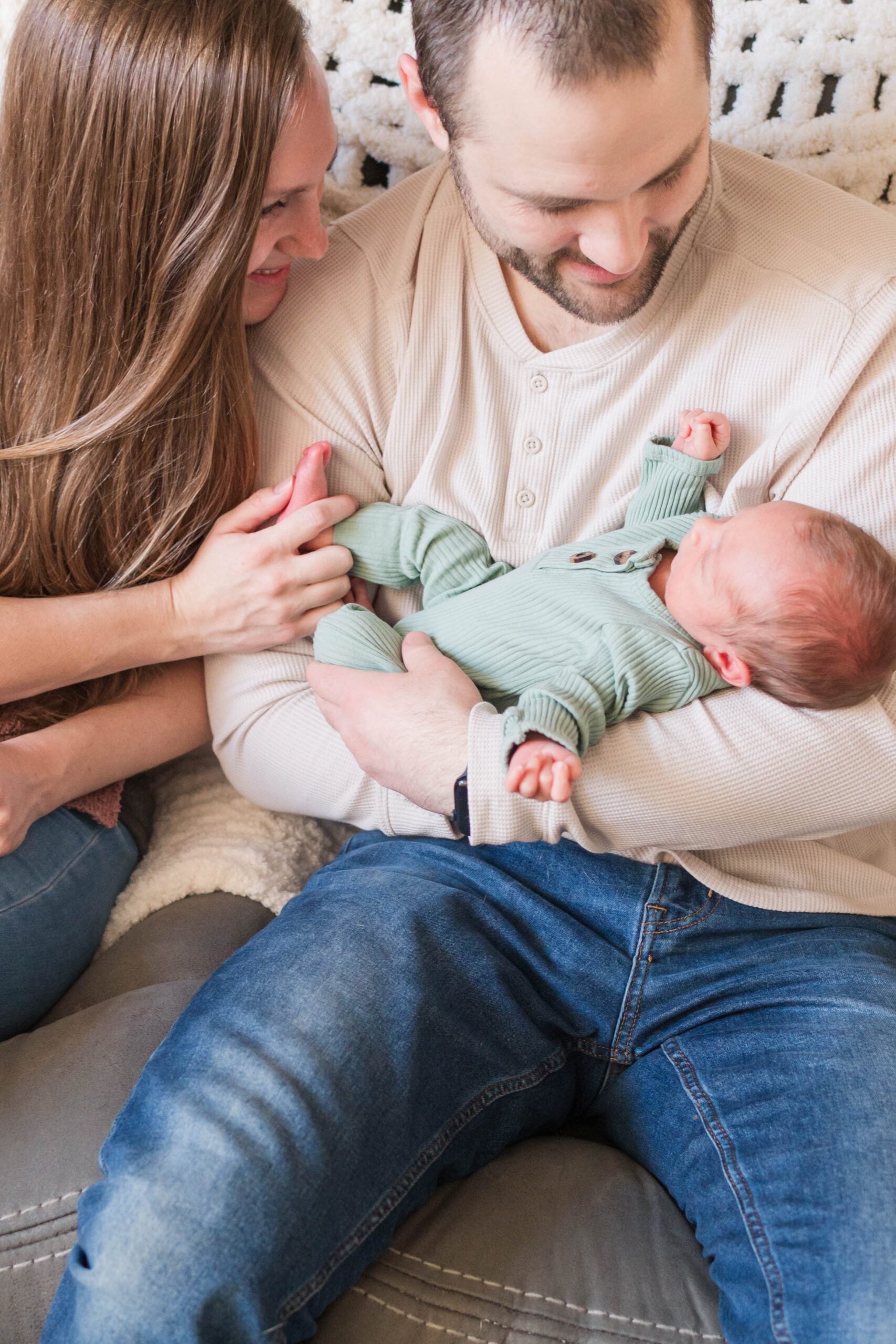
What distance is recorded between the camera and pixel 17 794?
142 centimetres

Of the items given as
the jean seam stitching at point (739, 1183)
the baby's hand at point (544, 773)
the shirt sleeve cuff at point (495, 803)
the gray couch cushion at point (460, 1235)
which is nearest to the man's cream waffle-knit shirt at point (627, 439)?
the shirt sleeve cuff at point (495, 803)

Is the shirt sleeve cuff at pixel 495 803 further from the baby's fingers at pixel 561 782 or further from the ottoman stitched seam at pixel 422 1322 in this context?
the ottoman stitched seam at pixel 422 1322

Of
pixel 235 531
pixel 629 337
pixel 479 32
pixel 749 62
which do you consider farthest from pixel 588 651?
pixel 749 62

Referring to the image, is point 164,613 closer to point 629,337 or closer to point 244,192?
point 244,192

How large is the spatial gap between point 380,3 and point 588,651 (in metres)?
0.98

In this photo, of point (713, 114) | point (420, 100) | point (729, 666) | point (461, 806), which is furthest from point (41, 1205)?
point (713, 114)

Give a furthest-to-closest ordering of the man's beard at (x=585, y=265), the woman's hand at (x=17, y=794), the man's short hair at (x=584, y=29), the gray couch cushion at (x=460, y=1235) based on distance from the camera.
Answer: the woman's hand at (x=17, y=794) < the man's beard at (x=585, y=265) < the gray couch cushion at (x=460, y=1235) < the man's short hair at (x=584, y=29)

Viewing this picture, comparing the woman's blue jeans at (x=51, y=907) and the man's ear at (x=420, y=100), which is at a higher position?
the man's ear at (x=420, y=100)

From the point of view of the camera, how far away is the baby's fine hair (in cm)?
120

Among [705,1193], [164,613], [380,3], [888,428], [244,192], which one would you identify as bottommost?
[705,1193]

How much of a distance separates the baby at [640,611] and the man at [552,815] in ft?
0.14

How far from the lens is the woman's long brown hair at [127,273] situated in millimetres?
1234

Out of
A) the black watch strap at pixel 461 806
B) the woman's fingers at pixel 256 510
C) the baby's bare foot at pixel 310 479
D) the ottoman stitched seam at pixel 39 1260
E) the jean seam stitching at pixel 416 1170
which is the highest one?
the baby's bare foot at pixel 310 479

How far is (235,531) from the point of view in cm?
147
